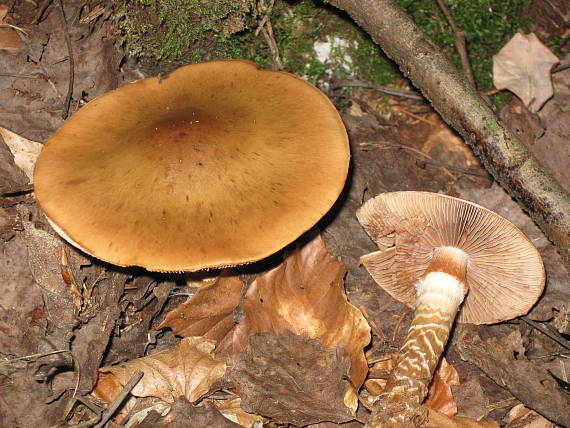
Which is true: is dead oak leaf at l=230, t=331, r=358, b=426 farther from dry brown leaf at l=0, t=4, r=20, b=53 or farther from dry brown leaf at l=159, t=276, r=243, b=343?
dry brown leaf at l=0, t=4, r=20, b=53

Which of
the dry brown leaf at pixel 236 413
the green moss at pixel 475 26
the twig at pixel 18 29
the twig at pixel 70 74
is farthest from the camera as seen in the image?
the green moss at pixel 475 26

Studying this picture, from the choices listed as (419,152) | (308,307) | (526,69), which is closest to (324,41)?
(419,152)

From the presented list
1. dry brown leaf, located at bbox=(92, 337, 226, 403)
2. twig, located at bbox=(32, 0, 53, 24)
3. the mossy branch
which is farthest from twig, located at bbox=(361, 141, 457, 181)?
twig, located at bbox=(32, 0, 53, 24)

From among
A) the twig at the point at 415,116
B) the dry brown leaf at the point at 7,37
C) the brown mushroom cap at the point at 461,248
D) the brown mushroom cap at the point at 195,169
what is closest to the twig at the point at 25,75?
the dry brown leaf at the point at 7,37

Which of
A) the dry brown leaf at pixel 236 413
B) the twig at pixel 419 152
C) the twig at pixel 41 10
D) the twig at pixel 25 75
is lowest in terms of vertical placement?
the dry brown leaf at pixel 236 413

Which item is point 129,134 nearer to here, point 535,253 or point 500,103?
point 535,253

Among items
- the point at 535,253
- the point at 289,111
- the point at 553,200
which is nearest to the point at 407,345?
the point at 535,253

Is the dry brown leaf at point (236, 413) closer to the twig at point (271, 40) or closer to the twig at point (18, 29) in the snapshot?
the twig at point (271, 40)
